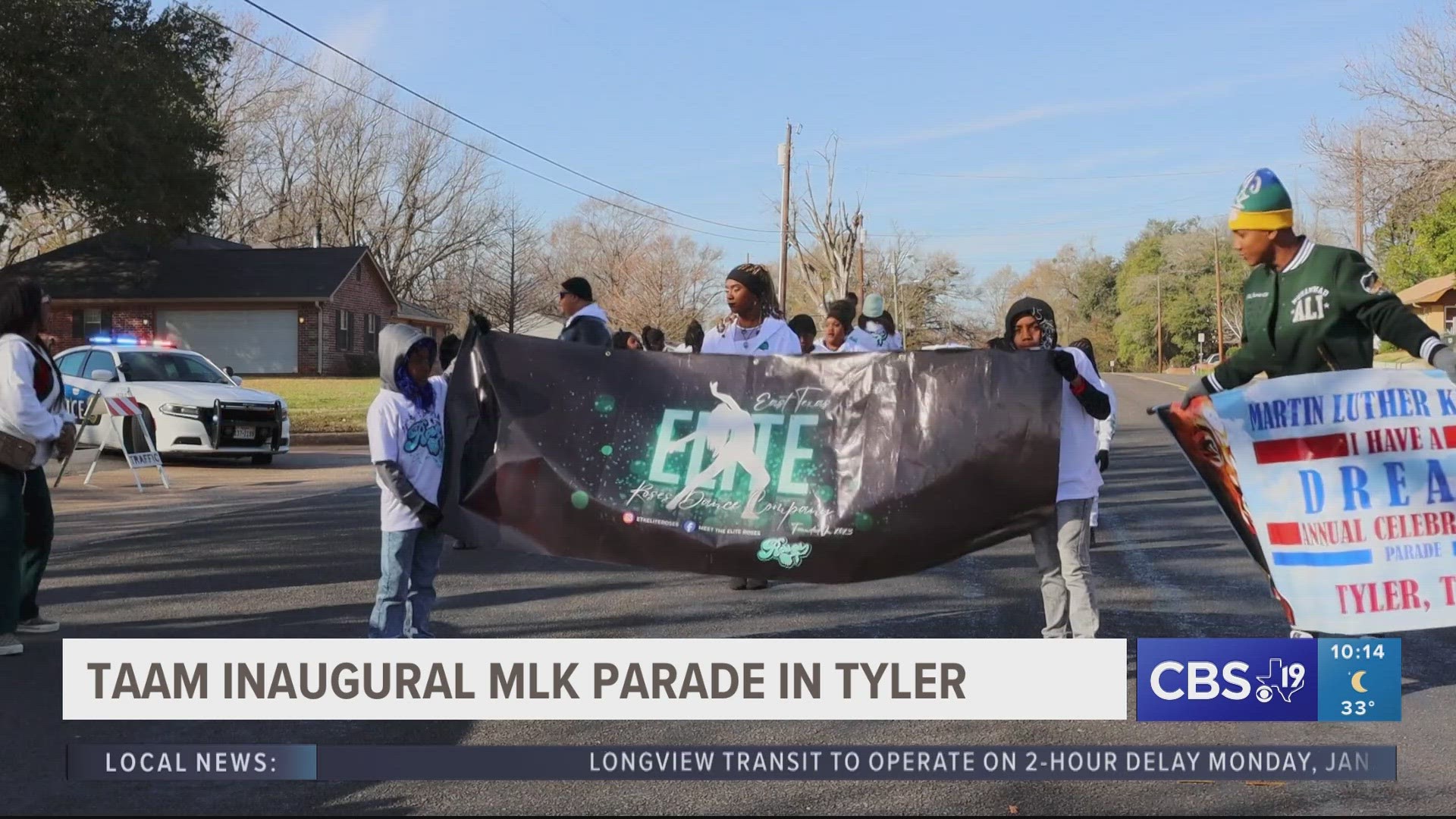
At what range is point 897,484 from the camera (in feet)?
19.5

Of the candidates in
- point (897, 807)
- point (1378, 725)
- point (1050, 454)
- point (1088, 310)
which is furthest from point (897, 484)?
point (1088, 310)

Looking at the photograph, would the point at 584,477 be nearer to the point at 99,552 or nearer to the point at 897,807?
the point at 897,807

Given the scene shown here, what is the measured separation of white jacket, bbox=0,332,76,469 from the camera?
6621 mm

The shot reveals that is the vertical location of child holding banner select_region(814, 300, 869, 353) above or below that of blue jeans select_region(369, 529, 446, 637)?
above

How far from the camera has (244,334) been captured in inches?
1957

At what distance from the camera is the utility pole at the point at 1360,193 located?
32688 mm

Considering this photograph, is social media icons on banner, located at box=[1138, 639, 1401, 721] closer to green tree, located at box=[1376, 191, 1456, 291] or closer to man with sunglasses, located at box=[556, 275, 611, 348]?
man with sunglasses, located at box=[556, 275, 611, 348]

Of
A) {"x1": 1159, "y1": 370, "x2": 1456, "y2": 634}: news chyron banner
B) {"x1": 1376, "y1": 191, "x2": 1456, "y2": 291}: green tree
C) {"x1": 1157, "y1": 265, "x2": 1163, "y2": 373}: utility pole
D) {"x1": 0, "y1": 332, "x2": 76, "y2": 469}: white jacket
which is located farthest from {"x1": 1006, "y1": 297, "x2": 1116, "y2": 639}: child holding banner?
{"x1": 1157, "y1": 265, "x2": 1163, "y2": 373}: utility pole

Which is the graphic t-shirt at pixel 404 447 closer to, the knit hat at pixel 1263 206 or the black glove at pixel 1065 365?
the black glove at pixel 1065 365

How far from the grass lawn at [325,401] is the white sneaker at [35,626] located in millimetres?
9813

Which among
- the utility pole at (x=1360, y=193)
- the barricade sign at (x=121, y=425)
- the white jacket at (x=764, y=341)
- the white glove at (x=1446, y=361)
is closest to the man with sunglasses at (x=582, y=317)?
the white jacket at (x=764, y=341)

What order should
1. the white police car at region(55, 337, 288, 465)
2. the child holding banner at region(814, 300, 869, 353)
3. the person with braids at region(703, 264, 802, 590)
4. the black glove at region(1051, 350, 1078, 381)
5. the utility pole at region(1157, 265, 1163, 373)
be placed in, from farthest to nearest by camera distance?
the utility pole at region(1157, 265, 1163, 373)
the white police car at region(55, 337, 288, 465)
the child holding banner at region(814, 300, 869, 353)
the person with braids at region(703, 264, 802, 590)
the black glove at region(1051, 350, 1078, 381)

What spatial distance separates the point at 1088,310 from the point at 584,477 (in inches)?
4752

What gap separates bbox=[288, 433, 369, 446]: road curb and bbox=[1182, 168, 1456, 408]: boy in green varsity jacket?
1945 cm
